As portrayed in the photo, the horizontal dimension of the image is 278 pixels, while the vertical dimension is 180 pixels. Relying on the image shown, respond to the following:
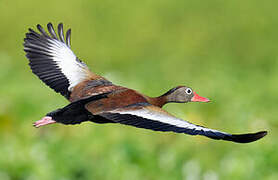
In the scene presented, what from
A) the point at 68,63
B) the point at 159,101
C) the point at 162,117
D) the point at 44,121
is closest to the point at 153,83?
the point at 68,63

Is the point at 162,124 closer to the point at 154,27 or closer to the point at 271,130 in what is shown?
the point at 271,130

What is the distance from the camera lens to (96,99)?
2.62m

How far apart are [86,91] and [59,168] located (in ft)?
10.9

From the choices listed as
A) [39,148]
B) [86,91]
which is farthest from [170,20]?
[86,91]

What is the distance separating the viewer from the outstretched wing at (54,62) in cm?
318

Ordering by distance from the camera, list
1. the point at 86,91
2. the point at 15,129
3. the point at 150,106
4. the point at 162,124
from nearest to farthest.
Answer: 1. the point at 162,124
2. the point at 150,106
3. the point at 86,91
4. the point at 15,129

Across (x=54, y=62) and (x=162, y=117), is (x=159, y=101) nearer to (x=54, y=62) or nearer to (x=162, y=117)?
(x=162, y=117)

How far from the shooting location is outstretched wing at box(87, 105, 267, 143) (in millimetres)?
2396

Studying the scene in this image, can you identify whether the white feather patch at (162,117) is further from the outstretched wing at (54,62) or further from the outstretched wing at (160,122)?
the outstretched wing at (54,62)

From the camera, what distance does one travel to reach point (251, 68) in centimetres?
1003

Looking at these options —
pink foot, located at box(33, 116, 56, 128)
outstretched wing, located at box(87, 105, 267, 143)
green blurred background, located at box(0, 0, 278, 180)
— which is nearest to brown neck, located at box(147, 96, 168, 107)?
outstretched wing, located at box(87, 105, 267, 143)

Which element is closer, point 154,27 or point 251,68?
point 251,68

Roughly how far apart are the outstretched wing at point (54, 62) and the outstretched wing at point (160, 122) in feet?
1.99

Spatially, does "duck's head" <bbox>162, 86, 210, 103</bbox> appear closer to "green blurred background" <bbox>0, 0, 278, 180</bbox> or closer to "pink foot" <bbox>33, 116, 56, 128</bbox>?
"pink foot" <bbox>33, 116, 56, 128</bbox>
